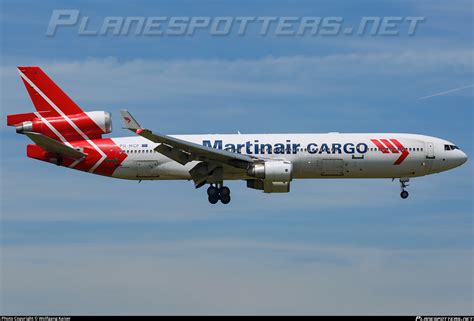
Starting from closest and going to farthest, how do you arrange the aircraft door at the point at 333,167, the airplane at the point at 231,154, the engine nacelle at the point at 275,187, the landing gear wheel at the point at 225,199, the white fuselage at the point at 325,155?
the airplane at the point at 231,154 → the aircraft door at the point at 333,167 → the white fuselage at the point at 325,155 → the landing gear wheel at the point at 225,199 → the engine nacelle at the point at 275,187

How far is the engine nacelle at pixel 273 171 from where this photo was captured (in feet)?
192

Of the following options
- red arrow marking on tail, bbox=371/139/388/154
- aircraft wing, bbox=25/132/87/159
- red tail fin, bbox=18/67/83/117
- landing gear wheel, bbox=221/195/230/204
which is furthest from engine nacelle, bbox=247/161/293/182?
red tail fin, bbox=18/67/83/117

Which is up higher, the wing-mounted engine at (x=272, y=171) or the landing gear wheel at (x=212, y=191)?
the wing-mounted engine at (x=272, y=171)

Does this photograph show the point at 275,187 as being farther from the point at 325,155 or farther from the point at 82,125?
the point at 82,125

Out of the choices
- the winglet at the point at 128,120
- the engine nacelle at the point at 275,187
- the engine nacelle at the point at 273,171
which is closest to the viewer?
the winglet at the point at 128,120

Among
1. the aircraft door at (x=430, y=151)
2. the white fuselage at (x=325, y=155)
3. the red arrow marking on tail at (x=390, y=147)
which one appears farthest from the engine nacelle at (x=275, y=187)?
the aircraft door at (x=430, y=151)

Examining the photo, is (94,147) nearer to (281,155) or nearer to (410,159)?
(281,155)

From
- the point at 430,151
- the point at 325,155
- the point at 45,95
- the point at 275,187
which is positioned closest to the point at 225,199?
the point at 275,187

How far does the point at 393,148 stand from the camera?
60.7 meters

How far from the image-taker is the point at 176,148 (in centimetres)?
5869

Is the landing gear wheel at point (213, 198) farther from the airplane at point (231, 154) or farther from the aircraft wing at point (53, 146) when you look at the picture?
the aircraft wing at point (53, 146)

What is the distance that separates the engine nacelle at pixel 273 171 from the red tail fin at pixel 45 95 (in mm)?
13487

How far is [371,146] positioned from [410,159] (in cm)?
262

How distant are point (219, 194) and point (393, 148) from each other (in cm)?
1146
